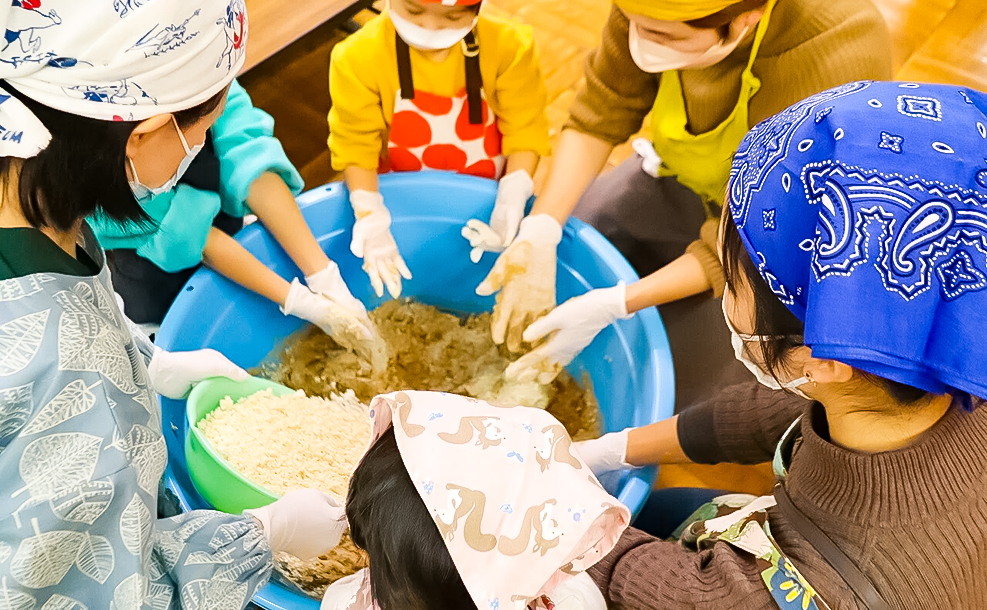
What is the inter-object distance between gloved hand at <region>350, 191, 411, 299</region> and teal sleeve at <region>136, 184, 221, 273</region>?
246 mm

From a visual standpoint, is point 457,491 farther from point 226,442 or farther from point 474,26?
point 474,26

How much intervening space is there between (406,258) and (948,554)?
1.05 metres

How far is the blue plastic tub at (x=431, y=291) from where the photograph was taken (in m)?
1.15

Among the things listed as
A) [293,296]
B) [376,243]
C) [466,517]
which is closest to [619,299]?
[376,243]

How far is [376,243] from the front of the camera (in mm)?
1332

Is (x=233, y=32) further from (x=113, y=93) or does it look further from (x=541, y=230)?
(x=541, y=230)

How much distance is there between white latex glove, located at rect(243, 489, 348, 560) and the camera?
93 centimetres

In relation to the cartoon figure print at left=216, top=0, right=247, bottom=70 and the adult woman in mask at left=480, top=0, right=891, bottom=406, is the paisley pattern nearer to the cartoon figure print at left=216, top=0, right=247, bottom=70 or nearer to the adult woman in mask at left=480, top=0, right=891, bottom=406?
the adult woman in mask at left=480, top=0, right=891, bottom=406

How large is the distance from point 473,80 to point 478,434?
0.80m

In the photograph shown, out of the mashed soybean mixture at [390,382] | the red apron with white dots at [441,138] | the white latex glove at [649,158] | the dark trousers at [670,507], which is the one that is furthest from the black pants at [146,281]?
the dark trousers at [670,507]

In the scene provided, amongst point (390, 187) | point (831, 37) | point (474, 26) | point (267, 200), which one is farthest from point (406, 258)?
point (831, 37)

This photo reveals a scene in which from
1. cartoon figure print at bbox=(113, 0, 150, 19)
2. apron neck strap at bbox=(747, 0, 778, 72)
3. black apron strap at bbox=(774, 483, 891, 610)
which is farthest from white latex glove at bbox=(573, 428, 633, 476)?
cartoon figure print at bbox=(113, 0, 150, 19)

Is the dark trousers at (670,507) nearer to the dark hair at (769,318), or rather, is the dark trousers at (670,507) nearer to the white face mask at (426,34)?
the dark hair at (769,318)

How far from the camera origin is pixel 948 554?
646 millimetres
